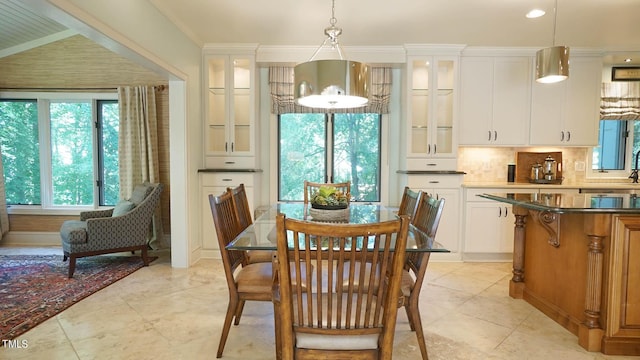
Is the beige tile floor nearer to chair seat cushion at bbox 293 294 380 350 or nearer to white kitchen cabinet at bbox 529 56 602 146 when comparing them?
chair seat cushion at bbox 293 294 380 350

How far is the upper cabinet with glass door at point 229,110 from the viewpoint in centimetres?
416

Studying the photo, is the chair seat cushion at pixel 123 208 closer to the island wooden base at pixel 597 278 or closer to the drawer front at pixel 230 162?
the drawer front at pixel 230 162

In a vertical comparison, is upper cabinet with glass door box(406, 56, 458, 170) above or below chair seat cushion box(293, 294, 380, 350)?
above

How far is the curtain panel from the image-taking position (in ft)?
14.7

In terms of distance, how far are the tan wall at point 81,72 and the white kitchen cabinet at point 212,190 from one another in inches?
37.4

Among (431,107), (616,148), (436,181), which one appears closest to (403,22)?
(431,107)

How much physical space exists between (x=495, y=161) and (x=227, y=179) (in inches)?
136

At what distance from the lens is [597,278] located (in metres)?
2.17

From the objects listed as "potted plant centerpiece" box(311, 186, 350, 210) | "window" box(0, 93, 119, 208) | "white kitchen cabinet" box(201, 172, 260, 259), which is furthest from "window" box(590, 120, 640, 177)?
"window" box(0, 93, 119, 208)

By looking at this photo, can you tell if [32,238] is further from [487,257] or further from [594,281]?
[594,281]

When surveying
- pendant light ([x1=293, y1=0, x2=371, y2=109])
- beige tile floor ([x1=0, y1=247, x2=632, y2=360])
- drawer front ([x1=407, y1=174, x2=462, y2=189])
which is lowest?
beige tile floor ([x1=0, y1=247, x2=632, y2=360])

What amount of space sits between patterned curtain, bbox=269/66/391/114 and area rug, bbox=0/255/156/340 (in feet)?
8.32

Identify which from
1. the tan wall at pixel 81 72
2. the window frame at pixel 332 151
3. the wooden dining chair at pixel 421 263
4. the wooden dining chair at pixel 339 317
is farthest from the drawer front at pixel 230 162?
the wooden dining chair at pixel 339 317

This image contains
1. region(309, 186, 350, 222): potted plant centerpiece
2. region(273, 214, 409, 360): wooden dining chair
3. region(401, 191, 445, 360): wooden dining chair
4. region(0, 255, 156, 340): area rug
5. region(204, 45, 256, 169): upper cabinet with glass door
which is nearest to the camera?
region(273, 214, 409, 360): wooden dining chair
